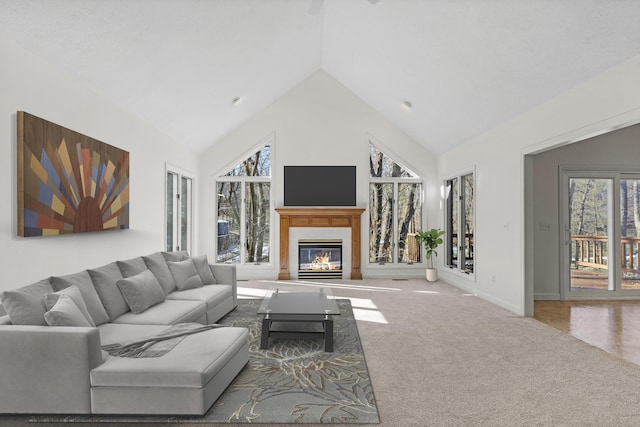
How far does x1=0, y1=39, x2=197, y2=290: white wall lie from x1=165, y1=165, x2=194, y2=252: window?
486 millimetres

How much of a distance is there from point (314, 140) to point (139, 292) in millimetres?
5283

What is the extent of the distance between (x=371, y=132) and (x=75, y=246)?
596 cm

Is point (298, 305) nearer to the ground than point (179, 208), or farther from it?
nearer to the ground

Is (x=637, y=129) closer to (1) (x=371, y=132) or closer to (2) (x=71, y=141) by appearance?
(1) (x=371, y=132)

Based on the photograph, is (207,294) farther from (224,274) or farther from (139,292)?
(139,292)

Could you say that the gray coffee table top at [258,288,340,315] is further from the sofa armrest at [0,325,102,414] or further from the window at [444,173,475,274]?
the window at [444,173,475,274]

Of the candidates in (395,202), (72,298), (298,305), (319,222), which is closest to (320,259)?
(319,222)

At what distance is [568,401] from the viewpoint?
2.67 metres

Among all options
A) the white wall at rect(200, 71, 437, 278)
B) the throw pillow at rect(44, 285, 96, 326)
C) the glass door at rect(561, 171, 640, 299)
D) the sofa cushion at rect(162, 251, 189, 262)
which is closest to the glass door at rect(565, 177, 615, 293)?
the glass door at rect(561, 171, 640, 299)

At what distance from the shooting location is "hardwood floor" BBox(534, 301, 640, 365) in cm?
384

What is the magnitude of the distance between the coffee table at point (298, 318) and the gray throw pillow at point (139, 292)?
3.46 feet

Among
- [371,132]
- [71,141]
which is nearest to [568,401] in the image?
[71,141]

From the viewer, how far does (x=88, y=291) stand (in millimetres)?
3158

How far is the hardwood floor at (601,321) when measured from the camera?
12.6 feet
